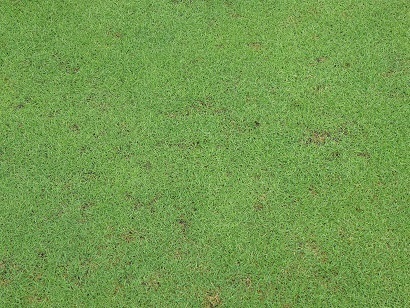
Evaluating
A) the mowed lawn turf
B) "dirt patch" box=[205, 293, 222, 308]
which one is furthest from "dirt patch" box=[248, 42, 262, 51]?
"dirt patch" box=[205, 293, 222, 308]

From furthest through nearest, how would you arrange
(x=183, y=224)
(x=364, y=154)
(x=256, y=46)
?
(x=256, y=46)
(x=364, y=154)
(x=183, y=224)

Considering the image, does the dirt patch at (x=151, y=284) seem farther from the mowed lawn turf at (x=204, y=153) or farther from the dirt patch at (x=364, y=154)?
the dirt patch at (x=364, y=154)

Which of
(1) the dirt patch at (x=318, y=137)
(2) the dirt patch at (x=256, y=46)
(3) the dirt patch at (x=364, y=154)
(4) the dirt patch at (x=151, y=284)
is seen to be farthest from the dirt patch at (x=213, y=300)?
(2) the dirt patch at (x=256, y=46)

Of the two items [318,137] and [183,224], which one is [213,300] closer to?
[183,224]

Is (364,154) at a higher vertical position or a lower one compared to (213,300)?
higher

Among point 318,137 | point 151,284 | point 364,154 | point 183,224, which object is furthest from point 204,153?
point 364,154

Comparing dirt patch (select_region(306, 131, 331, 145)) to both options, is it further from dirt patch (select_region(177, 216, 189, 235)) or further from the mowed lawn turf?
dirt patch (select_region(177, 216, 189, 235))

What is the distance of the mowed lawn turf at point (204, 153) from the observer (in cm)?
341

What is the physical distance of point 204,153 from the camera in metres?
3.78

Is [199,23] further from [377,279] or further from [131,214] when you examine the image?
[377,279]

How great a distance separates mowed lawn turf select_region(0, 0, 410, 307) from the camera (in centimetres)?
341

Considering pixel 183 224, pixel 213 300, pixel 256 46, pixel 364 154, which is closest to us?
pixel 213 300

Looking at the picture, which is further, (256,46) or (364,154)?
(256,46)

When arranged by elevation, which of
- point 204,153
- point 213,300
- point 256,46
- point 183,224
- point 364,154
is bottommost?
point 213,300
